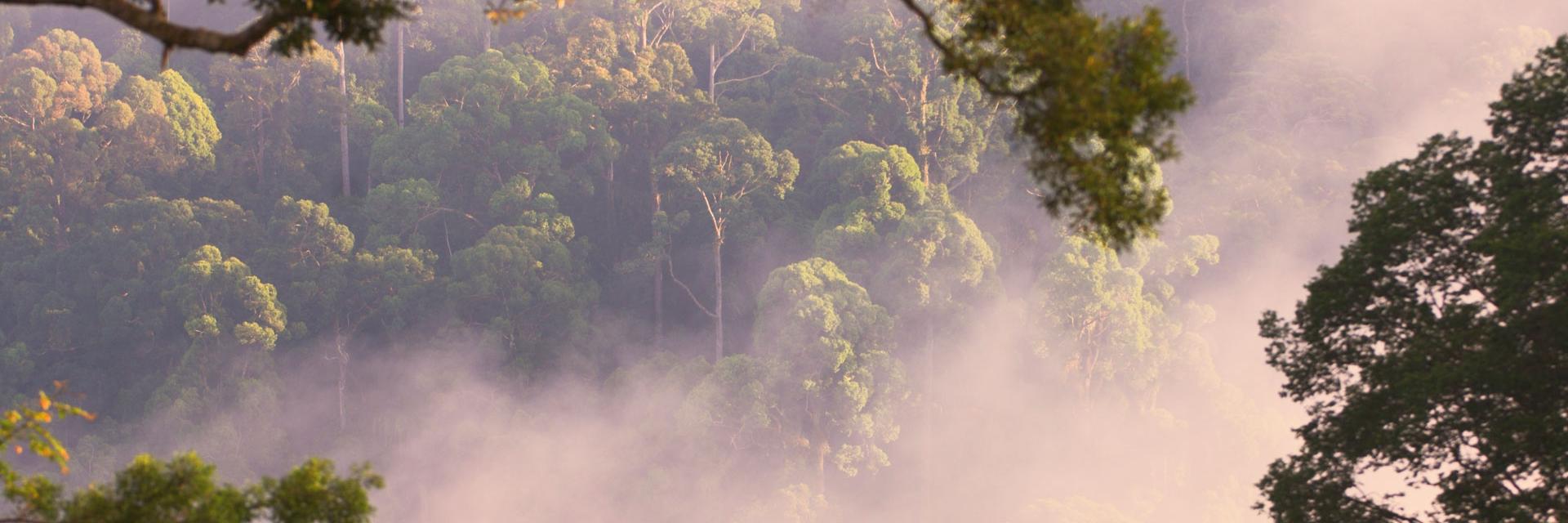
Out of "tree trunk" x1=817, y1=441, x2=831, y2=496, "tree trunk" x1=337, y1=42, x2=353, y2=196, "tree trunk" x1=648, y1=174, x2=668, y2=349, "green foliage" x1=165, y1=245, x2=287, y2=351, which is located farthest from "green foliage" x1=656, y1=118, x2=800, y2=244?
"green foliage" x1=165, y1=245, x2=287, y2=351

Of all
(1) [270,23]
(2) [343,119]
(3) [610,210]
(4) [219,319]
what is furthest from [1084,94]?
(2) [343,119]

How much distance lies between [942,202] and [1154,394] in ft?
20.2

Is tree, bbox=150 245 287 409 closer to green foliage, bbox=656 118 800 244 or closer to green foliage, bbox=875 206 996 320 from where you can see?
green foliage, bbox=656 118 800 244

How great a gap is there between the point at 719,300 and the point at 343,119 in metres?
11.8

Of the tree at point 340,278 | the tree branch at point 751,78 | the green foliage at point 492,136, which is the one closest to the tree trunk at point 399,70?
the green foliage at point 492,136

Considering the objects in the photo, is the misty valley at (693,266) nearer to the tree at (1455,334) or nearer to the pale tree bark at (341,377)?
the pale tree bark at (341,377)

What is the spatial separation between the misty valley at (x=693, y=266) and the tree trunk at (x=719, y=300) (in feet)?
0.90

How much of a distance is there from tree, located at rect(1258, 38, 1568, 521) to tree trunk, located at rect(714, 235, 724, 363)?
83.6ft

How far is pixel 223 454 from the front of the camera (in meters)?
34.2

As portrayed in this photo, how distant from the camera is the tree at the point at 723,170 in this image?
37.1m

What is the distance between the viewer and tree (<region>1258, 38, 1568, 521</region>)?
35.3 feet

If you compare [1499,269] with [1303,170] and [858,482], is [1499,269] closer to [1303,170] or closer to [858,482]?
[858,482]

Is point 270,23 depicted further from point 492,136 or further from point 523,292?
point 492,136

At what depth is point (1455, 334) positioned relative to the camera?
36.8 feet
